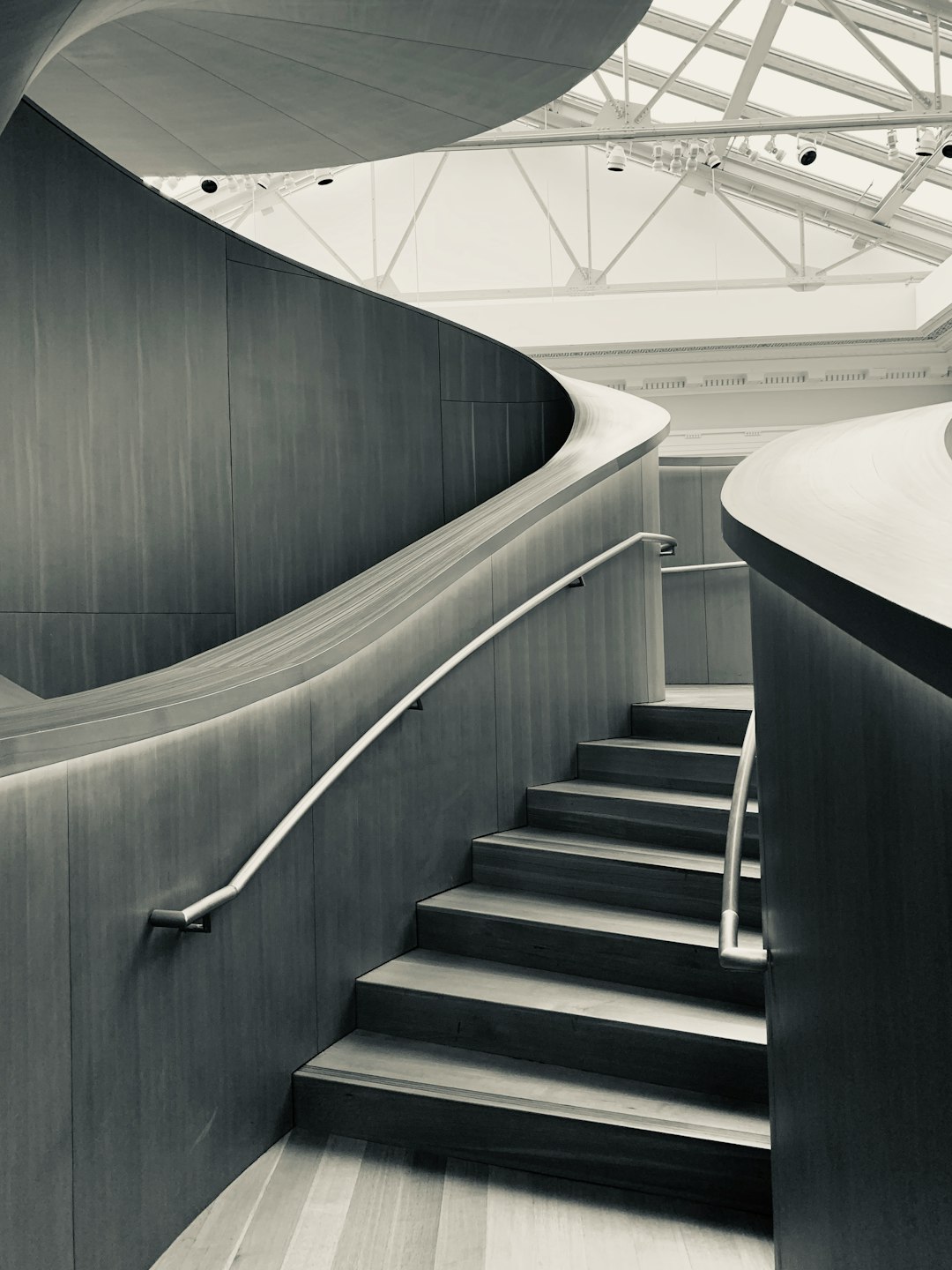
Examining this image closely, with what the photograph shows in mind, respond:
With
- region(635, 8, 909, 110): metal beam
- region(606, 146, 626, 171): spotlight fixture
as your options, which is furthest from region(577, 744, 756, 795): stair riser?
region(606, 146, 626, 171): spotlight fixture

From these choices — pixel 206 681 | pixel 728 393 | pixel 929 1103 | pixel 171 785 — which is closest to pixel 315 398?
pixel 206 681

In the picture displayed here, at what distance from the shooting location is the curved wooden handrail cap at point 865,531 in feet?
3.28

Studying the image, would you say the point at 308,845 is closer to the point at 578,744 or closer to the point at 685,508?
the point at 578,744

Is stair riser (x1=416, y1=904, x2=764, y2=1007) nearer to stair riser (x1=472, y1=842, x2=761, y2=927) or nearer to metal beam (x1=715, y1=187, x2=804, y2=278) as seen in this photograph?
stair riser (x1=472, y1=842, x2=761, y2=927)

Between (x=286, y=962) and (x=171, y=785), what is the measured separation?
742 mm

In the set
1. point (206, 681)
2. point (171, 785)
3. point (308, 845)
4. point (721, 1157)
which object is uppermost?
point (206, 681)

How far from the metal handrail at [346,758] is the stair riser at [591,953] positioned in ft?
2.19

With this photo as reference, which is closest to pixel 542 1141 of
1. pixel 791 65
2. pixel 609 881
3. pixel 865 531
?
pixel 609 881

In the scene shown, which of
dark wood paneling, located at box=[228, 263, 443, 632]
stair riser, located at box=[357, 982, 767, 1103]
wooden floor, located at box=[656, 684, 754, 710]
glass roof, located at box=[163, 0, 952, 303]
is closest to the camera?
stair riser, located at box=[357, 982, 767, 1103]

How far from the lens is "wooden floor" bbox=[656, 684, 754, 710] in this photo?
15.2ft

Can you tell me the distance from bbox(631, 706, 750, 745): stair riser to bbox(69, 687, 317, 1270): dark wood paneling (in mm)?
1799

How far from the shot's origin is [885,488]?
1930 millimetres

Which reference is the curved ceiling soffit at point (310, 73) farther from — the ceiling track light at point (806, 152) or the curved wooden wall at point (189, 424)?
the ceiling track light at point (806, 152)

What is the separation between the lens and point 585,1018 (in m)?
3.05
